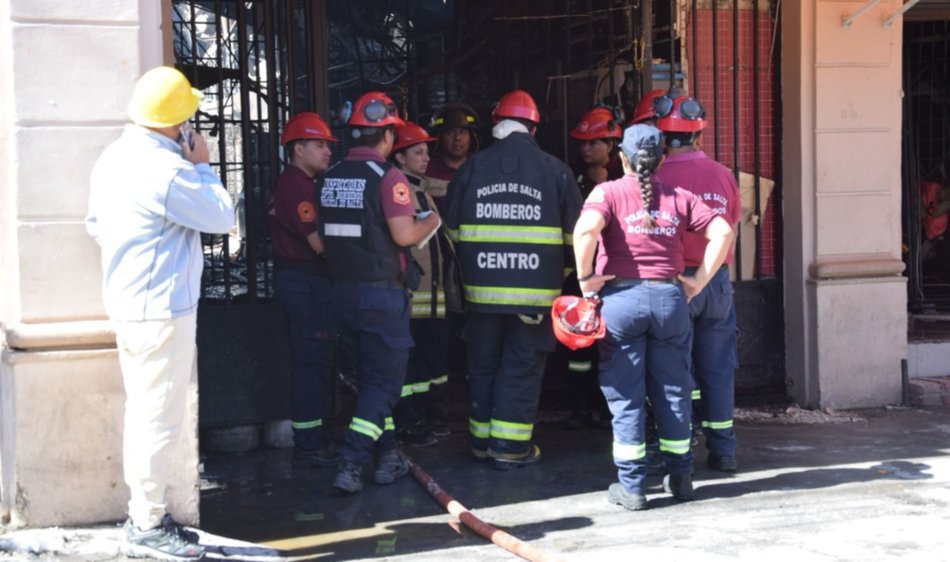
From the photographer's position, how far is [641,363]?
6.18 m

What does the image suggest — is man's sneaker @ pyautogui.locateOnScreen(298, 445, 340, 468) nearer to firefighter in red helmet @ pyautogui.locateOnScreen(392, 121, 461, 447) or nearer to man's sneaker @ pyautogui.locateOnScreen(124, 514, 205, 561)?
firefighter in red helmet @ pyautogui.locateOnScreen(392, 121, 461, 447)

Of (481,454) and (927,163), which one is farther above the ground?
(927,163)

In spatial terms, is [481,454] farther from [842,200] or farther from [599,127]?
[842,200]

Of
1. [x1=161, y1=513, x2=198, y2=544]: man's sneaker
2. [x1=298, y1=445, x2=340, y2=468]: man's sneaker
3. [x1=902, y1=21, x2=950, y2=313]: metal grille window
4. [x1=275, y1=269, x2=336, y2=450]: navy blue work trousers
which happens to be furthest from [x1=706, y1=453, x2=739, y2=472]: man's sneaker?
[x1=902, y1=21, x2=950, y2=313]: metal grille window

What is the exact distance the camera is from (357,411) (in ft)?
21.4

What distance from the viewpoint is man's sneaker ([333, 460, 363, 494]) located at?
255 inches

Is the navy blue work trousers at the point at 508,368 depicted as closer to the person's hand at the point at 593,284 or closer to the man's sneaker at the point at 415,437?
the man's sneaker at the point at 415,437

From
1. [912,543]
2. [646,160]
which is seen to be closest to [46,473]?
[646,160]

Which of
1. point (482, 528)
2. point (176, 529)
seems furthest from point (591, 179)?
point (176, 529)

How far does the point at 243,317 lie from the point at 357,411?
59.2 inches

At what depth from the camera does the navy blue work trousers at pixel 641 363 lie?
613 centimetres

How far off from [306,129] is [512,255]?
1.50m

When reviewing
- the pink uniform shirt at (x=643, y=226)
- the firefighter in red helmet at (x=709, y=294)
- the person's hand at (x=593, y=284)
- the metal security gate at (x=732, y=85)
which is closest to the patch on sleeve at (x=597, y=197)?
the pink uniform shirt at (x=643, y=226)

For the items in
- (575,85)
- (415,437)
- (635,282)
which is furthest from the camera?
(575,85)
